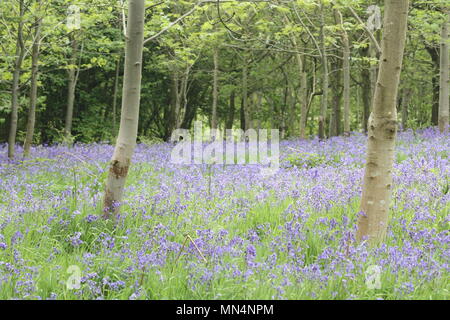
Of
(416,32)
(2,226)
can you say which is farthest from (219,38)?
(2,226)

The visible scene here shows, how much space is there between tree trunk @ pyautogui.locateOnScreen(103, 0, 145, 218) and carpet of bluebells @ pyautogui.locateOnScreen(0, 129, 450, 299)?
41 centimetres

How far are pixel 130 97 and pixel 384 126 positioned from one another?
242 centimetres

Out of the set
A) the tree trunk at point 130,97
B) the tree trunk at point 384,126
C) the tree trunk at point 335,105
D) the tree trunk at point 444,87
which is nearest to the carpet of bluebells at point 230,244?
the tree trunk at point 384,126

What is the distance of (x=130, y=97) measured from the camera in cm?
464

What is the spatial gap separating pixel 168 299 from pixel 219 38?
47.9 feet

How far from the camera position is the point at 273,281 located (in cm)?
317

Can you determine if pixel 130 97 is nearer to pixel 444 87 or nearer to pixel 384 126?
pixel 384 126

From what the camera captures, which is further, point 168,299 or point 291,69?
point 291,69

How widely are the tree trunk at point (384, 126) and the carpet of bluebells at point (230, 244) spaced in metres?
0.29

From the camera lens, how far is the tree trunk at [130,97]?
15.1ft

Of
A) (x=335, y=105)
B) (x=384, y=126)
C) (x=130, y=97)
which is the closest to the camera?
(x=384, y=126)

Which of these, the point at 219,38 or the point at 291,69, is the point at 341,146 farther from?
the point at 291,69

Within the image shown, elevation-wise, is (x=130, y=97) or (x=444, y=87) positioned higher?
(x=444, y=87)

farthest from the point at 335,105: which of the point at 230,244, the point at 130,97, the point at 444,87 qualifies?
the point at 230,244
